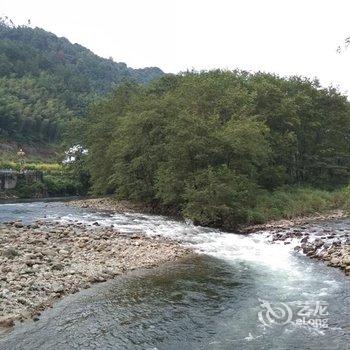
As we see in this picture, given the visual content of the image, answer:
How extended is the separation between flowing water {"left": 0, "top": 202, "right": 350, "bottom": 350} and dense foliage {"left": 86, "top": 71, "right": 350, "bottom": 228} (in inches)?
405

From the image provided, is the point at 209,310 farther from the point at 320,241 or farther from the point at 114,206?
the point at 114,206

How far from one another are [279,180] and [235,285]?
78.6ft

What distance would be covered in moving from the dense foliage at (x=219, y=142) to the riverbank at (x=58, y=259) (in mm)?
7553

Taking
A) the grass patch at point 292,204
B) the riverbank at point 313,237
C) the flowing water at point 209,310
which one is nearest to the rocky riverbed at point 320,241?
the riverbank at point 313,237

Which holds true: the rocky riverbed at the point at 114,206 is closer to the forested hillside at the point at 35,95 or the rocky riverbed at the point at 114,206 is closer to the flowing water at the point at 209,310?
the flowing water at the point at 209,310

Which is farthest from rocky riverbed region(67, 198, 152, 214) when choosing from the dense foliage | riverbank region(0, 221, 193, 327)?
riverbank region(0, 221, 193, 327)

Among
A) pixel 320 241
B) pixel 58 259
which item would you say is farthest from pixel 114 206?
pixel 58 259

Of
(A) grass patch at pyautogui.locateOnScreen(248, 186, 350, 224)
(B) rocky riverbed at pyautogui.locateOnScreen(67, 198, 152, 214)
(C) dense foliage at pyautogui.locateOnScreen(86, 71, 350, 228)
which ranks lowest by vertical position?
(B) rocky riverbed at pyautogui.locateOnScreen(67, 198, 152, 214)

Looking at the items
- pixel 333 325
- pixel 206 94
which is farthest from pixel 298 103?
pixel 333 325

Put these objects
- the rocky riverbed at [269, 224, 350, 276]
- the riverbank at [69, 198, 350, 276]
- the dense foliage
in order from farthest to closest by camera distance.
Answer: the dense foliage, the riverbank at [69, 198, 350, 276], the rocky riverbed at [269, 224, 350, 276]

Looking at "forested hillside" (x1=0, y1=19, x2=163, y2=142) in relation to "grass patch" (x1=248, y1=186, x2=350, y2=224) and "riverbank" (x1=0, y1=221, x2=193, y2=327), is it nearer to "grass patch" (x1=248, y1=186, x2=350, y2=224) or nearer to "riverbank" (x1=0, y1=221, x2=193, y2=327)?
"grass patch" (x1=248, y1=186, x2=350, y2=224)

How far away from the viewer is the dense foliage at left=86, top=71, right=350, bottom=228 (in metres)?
27.9

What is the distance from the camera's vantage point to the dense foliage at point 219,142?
27858 mm

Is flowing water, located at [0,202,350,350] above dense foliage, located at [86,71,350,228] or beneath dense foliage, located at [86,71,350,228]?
beneath
